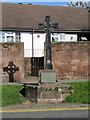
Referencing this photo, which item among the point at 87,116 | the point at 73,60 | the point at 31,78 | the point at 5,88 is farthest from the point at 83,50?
the point at 87,116

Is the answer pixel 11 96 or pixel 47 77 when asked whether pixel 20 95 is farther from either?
pixel 47 77

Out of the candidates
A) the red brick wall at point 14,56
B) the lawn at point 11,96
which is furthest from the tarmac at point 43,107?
the red brick wall at point 14,56

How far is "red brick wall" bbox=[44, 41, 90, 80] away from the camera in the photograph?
26.5 m

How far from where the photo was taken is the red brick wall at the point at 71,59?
1042 inches

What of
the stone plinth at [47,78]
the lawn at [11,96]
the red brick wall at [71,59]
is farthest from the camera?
the red brick wall at [71,59]

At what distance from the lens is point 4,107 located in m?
16.1

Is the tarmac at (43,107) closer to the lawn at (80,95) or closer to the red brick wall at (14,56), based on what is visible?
the lawn at (80,95)

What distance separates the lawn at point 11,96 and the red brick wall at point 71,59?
6.47 meters

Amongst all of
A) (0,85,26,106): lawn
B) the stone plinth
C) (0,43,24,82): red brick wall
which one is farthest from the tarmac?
(0,43,24,82): red brick wall

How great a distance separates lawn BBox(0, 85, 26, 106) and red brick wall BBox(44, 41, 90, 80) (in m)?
6.47

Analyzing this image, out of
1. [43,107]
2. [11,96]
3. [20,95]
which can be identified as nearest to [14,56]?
[20,95]

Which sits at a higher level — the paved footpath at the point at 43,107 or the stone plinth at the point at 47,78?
the stone plinth at the point at 47,78

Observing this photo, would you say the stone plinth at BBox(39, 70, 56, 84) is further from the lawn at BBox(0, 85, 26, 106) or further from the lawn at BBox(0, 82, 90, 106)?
the lawn at BBox(0, 85, 26, 106)

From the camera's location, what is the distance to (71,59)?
26734mm
